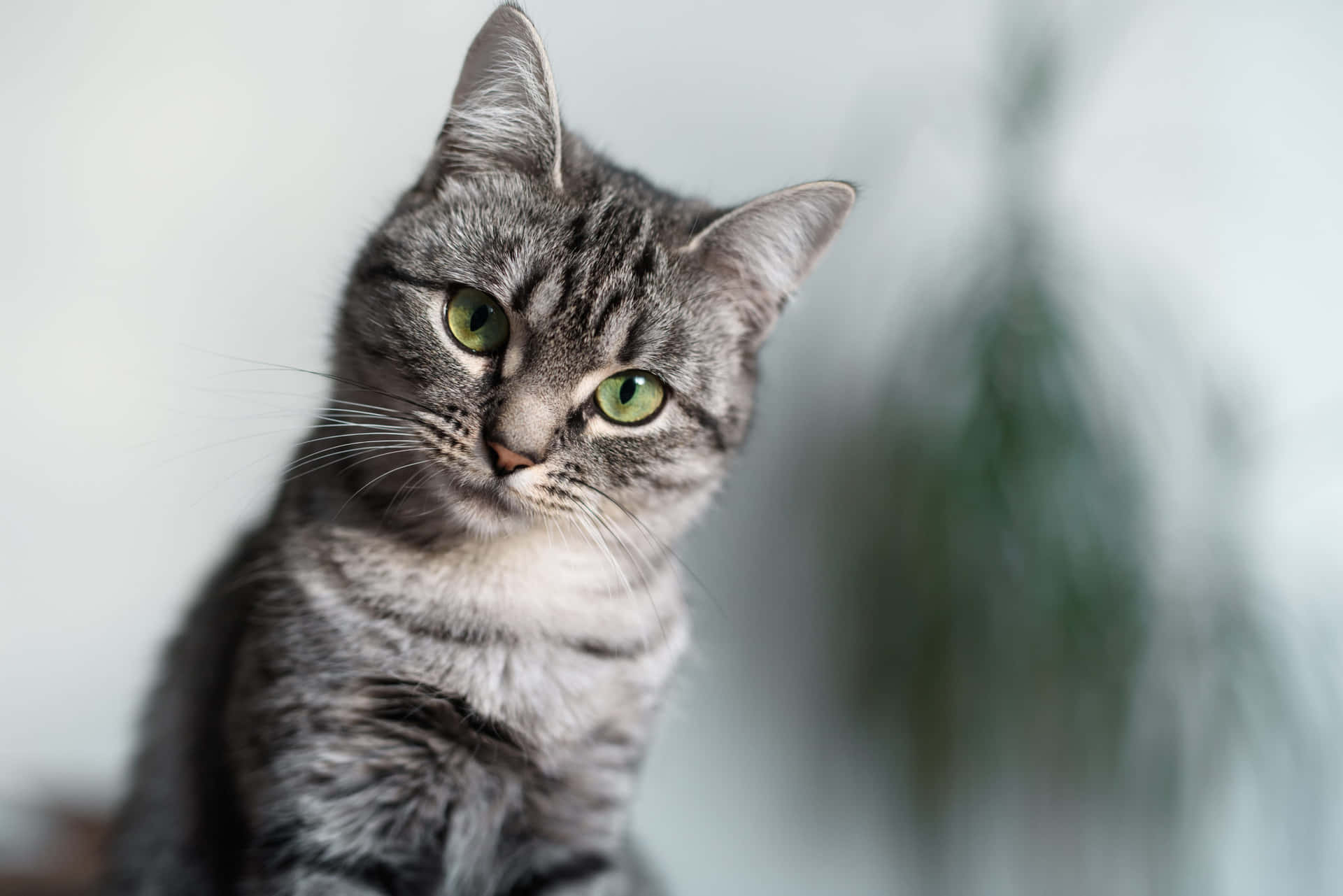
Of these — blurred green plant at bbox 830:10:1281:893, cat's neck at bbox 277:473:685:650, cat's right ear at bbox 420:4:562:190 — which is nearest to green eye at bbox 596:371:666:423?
cat's neck at bbox 277:473:685:650

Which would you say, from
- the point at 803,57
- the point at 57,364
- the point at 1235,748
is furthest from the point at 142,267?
the point at 1235,748

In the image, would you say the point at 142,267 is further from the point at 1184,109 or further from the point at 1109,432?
the point at 1184,109

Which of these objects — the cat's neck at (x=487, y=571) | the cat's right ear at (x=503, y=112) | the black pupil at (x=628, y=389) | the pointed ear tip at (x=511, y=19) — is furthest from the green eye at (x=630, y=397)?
the pointed ear tip at (x=511, y=19)

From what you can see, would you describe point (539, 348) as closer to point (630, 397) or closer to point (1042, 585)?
point (630, 397)

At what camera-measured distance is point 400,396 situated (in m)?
0.86

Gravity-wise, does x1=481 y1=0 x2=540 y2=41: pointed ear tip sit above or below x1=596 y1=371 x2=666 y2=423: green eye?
above

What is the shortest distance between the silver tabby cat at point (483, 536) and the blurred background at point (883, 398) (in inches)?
9.1

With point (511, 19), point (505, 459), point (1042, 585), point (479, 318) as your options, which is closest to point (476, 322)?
point (479, 318)

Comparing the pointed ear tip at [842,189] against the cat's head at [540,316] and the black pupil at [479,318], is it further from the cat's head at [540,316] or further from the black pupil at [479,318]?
the black pupil at [479,318]

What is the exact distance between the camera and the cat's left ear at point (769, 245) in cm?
90

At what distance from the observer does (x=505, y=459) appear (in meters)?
0.81

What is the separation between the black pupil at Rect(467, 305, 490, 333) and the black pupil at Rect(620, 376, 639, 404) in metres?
0.14

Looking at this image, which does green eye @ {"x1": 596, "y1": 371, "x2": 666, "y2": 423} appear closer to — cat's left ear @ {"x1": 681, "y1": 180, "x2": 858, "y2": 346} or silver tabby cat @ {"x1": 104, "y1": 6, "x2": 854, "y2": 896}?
silver tabby cat @ {"x1": 104, "y1": 6, "x2": 854, "y2": 896}

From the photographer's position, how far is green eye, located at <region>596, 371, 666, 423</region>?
894 mm
